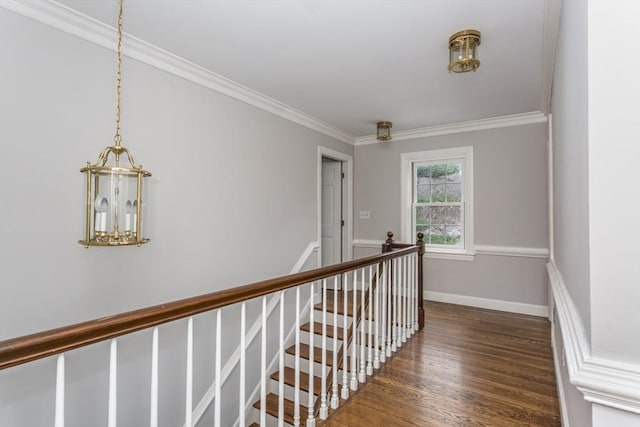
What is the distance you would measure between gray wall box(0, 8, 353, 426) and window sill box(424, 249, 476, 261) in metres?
2.25

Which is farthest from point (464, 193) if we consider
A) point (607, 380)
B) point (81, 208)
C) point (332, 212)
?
point (81, 208)

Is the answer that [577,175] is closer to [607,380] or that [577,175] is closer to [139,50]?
[607,380]

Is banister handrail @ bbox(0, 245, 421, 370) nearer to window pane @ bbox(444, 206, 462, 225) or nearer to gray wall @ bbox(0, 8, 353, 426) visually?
gray wall @ bbox(0, 8, 353, 426)

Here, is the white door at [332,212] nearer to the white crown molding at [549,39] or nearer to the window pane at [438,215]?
the window pane at [438,215]

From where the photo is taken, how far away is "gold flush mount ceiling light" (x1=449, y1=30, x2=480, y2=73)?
7.08 feet

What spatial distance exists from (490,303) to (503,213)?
1144mm

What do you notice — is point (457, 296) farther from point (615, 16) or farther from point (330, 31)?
point (615, 16)

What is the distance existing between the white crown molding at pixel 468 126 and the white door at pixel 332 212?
24.8 inches

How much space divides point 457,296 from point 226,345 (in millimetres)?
3020

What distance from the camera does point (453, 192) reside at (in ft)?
14.8

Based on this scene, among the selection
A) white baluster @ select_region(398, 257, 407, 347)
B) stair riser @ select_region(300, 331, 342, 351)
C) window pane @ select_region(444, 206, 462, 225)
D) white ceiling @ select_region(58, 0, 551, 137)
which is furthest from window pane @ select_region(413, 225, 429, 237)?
stair riser @ select_region(300, 331, 342, 351)

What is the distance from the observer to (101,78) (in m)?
2.16

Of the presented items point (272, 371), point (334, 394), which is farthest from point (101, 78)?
point (272, 371)

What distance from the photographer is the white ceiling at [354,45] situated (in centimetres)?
195
